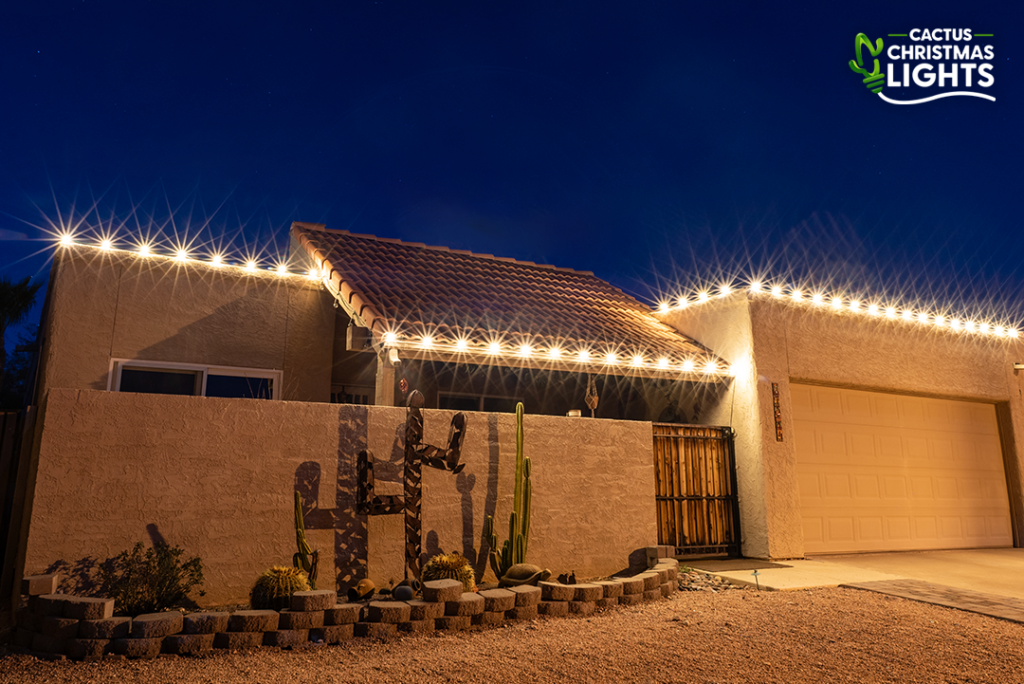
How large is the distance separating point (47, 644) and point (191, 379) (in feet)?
18.0

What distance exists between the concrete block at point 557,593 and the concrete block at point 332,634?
186 cm

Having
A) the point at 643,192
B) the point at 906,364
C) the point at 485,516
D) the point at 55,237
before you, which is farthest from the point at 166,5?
the point at 643,192

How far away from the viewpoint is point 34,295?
17.7 metres

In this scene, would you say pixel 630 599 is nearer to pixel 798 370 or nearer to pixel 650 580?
pixel 650 580

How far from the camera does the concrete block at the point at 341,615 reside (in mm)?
4949

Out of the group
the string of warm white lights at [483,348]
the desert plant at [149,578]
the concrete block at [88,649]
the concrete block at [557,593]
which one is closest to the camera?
the concrete block at [88,649]

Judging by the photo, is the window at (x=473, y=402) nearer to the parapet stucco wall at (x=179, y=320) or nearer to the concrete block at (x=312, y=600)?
the parapet stucco wall at (x=179, y=320)

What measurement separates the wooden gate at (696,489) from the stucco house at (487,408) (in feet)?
0.14

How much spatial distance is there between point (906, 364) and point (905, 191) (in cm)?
4195

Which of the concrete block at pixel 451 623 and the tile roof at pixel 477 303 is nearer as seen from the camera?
the concrete block at pixel 451 623

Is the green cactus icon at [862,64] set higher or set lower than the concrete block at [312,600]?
higher

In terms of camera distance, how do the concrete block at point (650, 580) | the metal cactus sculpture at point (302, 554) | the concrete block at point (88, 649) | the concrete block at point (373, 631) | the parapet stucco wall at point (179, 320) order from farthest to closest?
the parapet stucco wall at point (179, 320), the concrete block at point (650, 580), the metal cactus sculpture at point (302, 554), the concrete block at point (373, 631), the concrete block at point (88, 649)

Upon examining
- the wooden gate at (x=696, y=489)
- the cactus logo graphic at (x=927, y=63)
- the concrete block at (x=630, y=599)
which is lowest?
the concrete block at (x=630, y=599)

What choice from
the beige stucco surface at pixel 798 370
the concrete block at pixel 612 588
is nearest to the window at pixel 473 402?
the beige stucco surface at pixel 798 370
